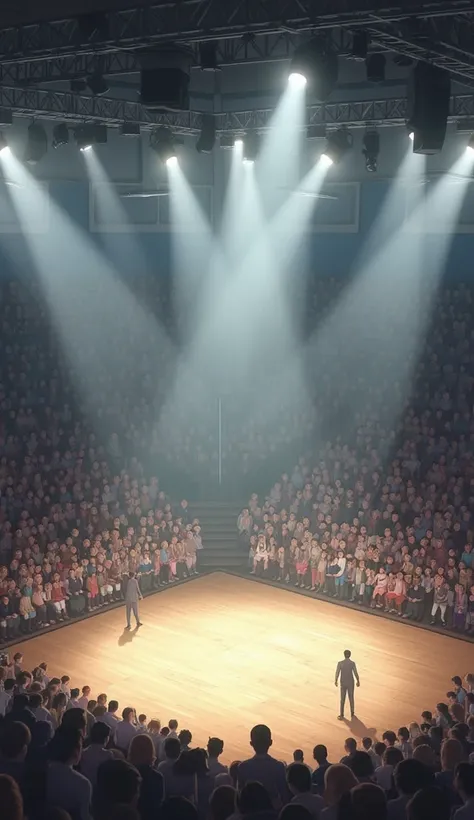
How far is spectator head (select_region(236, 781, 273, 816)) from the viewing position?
525 cm

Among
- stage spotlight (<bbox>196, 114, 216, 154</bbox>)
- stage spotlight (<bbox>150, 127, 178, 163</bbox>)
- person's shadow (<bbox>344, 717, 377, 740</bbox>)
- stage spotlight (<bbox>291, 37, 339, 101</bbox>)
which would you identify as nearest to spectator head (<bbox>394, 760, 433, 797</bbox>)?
person's shadow (<bbox>344, 717, 377, 740</bbox>)

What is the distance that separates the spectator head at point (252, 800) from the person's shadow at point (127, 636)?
35.8ft

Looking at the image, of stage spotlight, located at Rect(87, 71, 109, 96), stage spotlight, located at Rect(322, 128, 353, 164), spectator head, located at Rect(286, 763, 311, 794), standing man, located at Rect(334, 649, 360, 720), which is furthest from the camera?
stage spotlight, located at Rect(322, 128, 353, 164)

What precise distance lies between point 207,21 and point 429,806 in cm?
878

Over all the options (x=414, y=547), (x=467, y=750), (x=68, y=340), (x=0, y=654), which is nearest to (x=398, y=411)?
(x=414, y=547)

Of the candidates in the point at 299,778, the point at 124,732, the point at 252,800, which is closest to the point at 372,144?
the point at 124,732

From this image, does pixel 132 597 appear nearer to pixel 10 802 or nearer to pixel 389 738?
pixel 389 738

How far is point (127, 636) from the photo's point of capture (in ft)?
53.3

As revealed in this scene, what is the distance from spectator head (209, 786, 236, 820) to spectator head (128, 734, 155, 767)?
127 centimetres

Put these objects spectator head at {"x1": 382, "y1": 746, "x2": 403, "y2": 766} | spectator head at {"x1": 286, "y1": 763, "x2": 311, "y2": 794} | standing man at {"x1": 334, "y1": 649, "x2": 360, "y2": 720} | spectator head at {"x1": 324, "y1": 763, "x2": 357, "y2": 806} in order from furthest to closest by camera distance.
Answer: standing man at {"x1": 334, "y1": 649, "x2": 360, "y2": 720}, spectator head at {"x1": 382, "y1": 746, "x2": 403, "y2": 766}, spectator head at {"x1": 286, "y1": 763, "x2": 311, "y2": 794}, spectator head at {"x1": 324, "y1": 763, "x2": 357, "y2": 806}

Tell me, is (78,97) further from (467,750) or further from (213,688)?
(467,750)

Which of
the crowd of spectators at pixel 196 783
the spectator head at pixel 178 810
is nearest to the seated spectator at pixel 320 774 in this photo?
the crowd of spectators at pixel 196 783

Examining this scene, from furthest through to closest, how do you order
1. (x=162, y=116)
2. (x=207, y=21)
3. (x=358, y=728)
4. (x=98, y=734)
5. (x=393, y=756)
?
1. (x=162, y=116)
2. (x=358, y=728)
3. (x=207, y=21)
4. (x=393, y=756)
5. (x=98, y=734)

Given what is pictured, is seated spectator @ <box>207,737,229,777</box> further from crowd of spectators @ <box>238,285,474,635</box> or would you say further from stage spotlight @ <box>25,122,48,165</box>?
stage spotlight @ <box>25,122,48,165</box>
